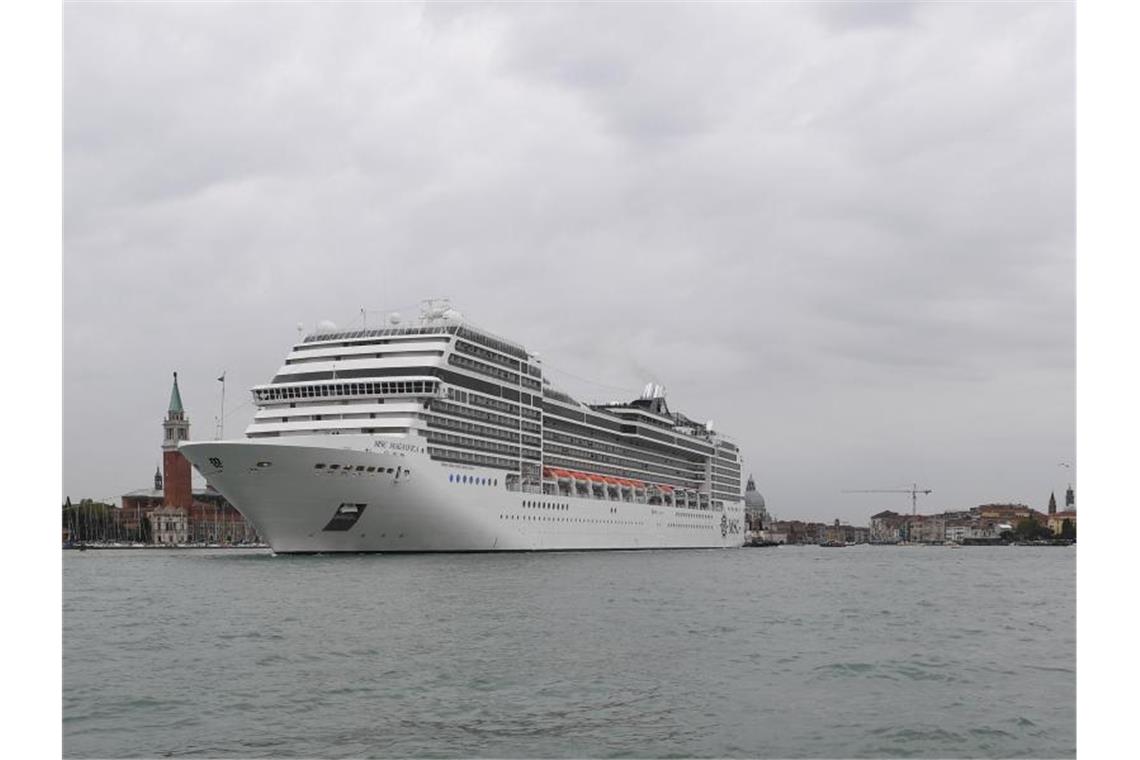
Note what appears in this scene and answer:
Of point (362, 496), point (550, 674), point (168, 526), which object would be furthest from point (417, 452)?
point (168, 526)

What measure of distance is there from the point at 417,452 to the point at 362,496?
459 centimetres

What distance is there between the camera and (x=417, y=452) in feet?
206

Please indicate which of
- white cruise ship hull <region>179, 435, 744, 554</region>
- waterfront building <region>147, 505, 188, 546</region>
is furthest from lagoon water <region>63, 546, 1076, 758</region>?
waterfront building <region>147, 505, 188, 546</region>

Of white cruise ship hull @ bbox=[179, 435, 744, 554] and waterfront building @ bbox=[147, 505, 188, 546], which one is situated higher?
white cruise ship hull @ bbox=[179, 435, 744, 554]

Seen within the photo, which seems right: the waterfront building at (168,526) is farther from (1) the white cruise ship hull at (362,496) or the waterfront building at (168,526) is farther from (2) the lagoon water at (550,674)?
(2) the lagoon water at (550,674)

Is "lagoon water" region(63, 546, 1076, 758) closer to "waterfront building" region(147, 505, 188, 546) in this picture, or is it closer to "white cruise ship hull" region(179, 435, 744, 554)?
"white cruise ship hull" region(179, 435, 744, 554)

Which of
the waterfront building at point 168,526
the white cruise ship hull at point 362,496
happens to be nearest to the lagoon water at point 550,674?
the white cruise ship hull at point 362,496

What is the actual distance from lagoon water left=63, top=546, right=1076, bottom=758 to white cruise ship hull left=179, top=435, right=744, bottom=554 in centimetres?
1361

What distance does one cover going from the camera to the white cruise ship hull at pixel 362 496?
5719 centimetres

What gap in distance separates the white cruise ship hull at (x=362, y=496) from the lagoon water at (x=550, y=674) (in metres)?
13.6

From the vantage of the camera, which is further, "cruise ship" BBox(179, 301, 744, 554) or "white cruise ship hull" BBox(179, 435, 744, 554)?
"cruise ship" BBox(179, 301, 744, 554)

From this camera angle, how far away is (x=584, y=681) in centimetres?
2238

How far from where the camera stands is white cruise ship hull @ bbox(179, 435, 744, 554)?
57188 millimetres
